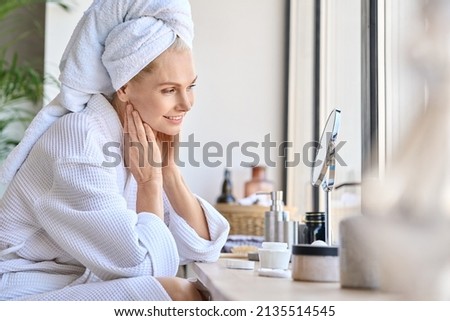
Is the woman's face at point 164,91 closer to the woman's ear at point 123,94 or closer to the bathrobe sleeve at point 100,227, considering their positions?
the woman's ear at point 123,94

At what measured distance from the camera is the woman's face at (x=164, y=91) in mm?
1521

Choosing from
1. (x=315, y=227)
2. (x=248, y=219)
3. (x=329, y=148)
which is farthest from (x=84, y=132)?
(x=248, y=219)

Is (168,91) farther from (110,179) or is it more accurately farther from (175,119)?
(110,179)

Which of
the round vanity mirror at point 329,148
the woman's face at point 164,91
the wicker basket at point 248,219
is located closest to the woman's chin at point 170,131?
the woman's face at point 164,91

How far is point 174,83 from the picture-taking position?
1536mm

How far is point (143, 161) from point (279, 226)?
56 centimetres

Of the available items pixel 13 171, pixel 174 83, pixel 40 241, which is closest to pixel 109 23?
pixel 174 83

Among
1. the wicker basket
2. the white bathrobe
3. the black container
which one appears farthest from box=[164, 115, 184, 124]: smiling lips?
the wicker basket

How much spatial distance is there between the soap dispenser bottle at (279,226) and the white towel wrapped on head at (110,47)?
0.64 m

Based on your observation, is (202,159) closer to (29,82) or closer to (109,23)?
(29,82)

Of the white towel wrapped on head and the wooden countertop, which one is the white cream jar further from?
the white towel wrapped on head

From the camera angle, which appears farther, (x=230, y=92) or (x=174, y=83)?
(x=230, y=92)

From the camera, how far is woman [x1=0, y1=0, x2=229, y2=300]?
1.27m
